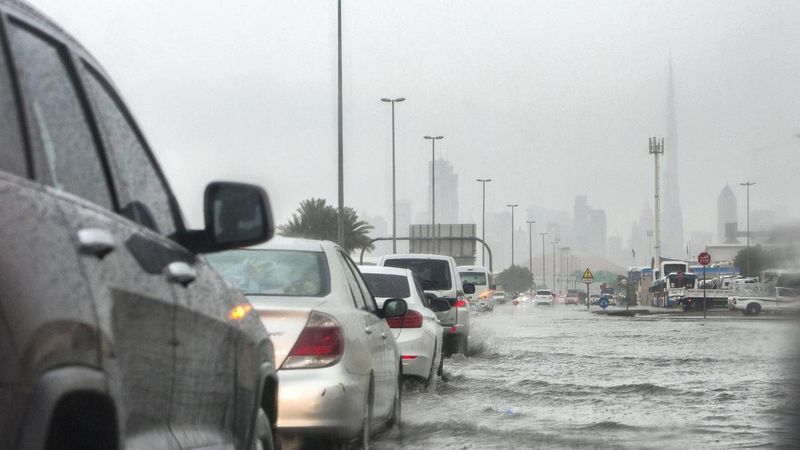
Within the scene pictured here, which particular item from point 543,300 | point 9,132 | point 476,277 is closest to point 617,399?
point 9,132

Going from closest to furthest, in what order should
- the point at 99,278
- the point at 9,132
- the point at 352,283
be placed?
1. the point at 9,132
2. the point at 99,278
3. the point at 352,283

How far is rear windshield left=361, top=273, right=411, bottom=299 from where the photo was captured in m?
16.0

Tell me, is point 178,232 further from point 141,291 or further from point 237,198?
point 141,291

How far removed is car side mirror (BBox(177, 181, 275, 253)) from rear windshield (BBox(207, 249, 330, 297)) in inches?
169

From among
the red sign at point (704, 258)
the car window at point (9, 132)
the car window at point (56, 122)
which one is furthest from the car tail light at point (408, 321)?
the red sign at point (704, 258)

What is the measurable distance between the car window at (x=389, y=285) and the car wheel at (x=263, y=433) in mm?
10746

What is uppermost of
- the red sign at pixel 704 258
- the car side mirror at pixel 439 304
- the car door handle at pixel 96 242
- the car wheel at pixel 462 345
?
the red sign at pixel 704 258

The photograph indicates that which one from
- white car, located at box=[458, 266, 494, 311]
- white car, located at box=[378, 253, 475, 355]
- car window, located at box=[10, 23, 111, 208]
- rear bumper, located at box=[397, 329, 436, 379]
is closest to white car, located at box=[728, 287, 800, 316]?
car window, located at box=[10, 23, 111, 208]

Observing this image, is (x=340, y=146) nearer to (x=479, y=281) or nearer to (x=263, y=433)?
(x=479, y=281)

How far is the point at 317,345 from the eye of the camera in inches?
307

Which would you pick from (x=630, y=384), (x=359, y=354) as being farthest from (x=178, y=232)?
(x=630, y=384)

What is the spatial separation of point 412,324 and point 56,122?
12200 millimetres

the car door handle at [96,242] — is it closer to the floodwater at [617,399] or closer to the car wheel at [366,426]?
the floodwater at [617,399]

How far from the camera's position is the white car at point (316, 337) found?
7.65m
